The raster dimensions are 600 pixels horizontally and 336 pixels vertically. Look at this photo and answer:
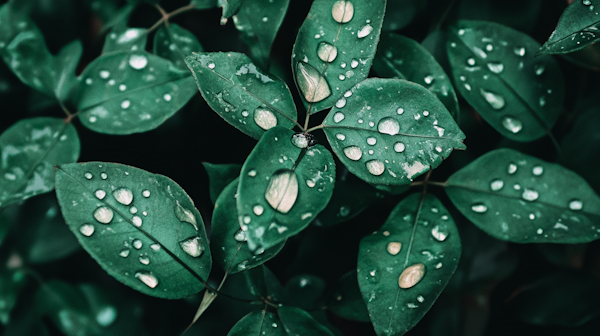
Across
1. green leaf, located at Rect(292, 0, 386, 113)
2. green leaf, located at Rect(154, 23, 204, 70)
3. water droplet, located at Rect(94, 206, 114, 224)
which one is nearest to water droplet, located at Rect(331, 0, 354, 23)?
green leaf, located at Rect(292, 0, 386, 113)

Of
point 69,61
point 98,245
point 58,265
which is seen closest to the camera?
point 98,245

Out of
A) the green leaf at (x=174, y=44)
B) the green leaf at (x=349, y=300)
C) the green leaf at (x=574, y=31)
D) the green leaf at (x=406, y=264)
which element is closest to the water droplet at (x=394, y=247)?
the green leaf at (x=406, y=264)

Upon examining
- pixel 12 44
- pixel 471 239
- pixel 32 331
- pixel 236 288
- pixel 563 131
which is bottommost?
pixel 32 331

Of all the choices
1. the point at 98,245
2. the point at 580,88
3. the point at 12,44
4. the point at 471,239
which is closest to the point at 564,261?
the point at 471,239

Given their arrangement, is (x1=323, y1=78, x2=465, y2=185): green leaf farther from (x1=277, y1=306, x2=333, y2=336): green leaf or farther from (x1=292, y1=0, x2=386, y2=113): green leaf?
(x1=277, y1=306, x2=333, y2=336): green leaf

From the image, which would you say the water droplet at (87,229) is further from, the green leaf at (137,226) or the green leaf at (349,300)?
the green leaf at (349,300)

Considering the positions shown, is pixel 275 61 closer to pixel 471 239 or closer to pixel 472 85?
pixel 472 85

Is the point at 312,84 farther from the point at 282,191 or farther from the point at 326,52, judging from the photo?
the point at 282,191

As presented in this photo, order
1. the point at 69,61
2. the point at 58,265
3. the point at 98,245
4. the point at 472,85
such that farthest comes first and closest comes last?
the point at 58,265 < the point at 69,61 < the point at 472,85 < the point at 98,245
